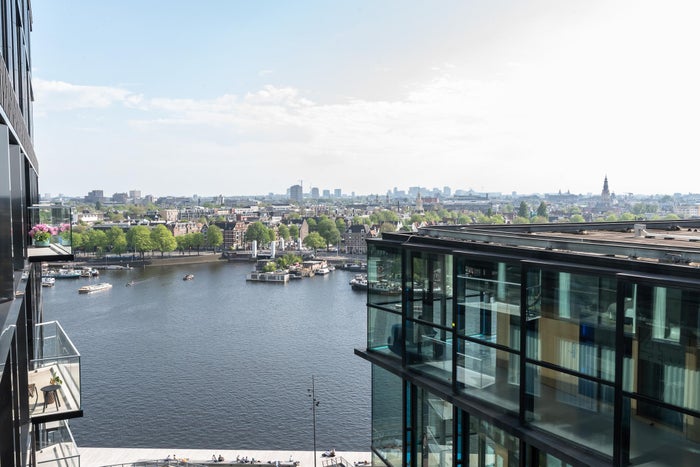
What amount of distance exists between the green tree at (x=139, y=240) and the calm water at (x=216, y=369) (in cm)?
3151

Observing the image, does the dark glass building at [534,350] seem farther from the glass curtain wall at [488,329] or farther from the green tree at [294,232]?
the green tree at [294,232]

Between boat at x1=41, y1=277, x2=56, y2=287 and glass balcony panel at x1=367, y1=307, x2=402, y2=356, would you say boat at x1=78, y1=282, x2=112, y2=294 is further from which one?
glass balcony panel at x1=367, y1=307, x2=402, y2=356

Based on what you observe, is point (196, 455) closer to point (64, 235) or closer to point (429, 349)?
point (64, 235)

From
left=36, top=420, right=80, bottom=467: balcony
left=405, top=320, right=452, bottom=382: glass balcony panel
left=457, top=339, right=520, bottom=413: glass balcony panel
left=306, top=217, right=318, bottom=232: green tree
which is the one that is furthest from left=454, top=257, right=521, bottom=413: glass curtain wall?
left=306, top=217, right=318, bottom=232: green tree

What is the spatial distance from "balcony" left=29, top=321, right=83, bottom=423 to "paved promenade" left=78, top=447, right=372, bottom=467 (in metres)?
13.3

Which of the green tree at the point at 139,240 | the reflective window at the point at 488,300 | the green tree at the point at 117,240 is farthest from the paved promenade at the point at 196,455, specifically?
the green tree at the point at 117,240

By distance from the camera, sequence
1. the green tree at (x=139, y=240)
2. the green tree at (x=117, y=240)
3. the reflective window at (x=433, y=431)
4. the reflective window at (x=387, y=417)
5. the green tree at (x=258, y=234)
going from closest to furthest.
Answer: the reflective window at (x=433, y=431)
the reflective window at (x=387, y=417)
the green tree at (x=139, y=240)
the green tree at (x=117, y=240)
the green tree at (x=258, y=234)

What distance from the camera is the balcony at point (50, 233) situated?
6910 millimetres

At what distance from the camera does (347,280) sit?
6825 cm

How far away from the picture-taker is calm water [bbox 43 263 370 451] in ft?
75.3

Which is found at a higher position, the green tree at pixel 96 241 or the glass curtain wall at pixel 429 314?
the glass curtain wall at pixel 429 314

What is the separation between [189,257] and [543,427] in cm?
8507

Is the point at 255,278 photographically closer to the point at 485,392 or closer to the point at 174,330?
the point at 174,330

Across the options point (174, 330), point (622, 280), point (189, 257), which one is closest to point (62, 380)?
point (622, 280)
